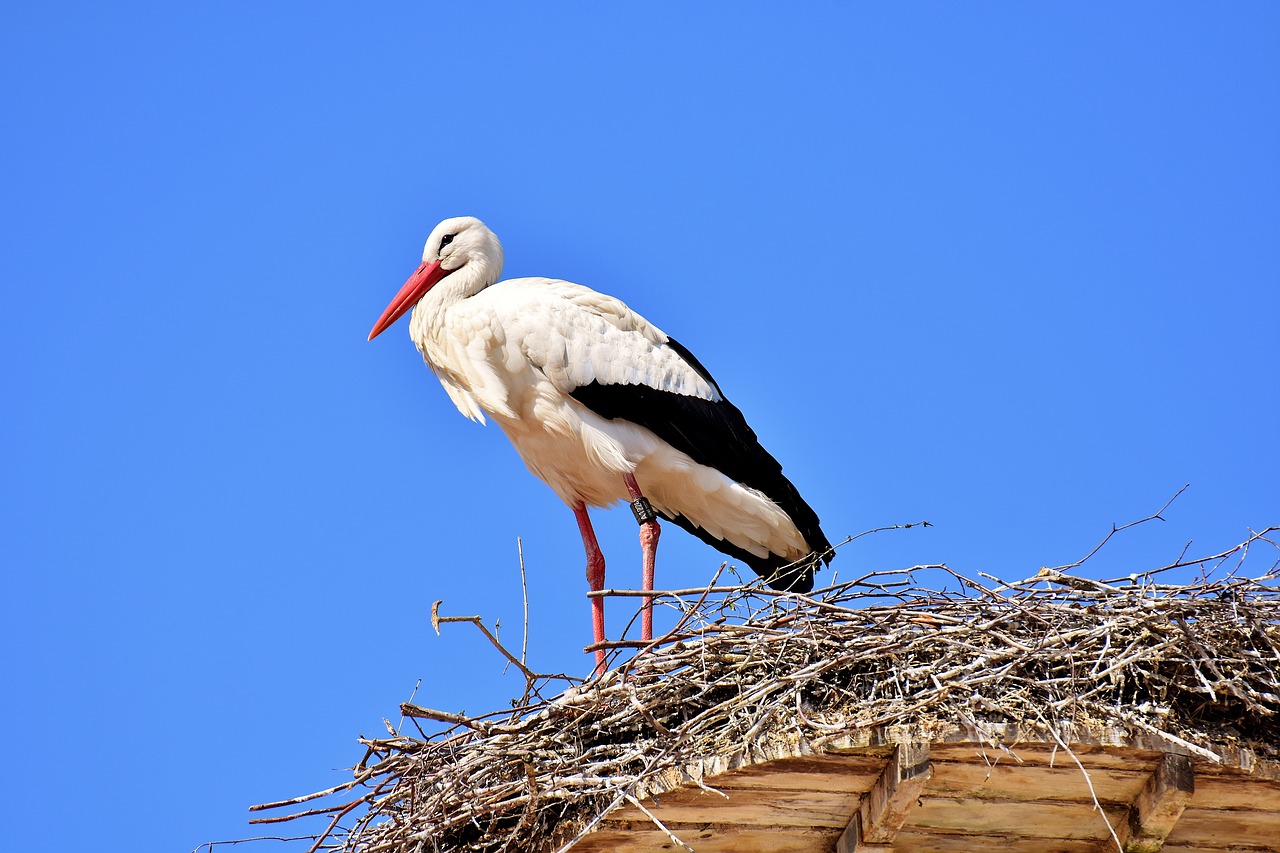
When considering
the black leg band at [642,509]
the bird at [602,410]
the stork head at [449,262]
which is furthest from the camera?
the stork head at [449,262]

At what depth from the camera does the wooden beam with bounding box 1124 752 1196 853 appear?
11.1 ft

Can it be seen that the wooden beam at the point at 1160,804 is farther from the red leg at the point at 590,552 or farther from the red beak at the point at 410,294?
the red beak at the point at 410,294

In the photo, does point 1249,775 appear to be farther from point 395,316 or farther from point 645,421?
point 395,316

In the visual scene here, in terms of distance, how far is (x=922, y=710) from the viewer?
3418 mm

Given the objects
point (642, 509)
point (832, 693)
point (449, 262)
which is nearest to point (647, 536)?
point (642, 509)

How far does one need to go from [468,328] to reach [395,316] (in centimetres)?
70

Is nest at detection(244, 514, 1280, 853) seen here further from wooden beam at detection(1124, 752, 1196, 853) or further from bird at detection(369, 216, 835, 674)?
bird at detection(369, 216, 835, 674)

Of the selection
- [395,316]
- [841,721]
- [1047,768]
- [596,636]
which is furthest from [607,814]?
[395,316]

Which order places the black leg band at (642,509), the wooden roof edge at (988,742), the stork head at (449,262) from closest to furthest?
the wooden roof edge at (988,742)
the black leg band at (642,509)
the stork head at (449,262)

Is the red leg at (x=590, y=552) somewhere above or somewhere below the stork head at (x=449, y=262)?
below

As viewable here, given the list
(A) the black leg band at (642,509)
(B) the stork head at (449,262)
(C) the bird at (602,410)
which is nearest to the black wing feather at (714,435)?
(C) the bird at (602,410)

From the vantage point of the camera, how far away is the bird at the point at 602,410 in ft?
19.8

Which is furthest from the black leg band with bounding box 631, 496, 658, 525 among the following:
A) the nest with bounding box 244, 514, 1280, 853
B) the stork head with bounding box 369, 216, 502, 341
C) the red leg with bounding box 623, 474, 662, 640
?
the nest with bounding box 244, 514, 1280, 853

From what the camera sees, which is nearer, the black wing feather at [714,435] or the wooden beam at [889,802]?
the wooden beam at [889,802]
